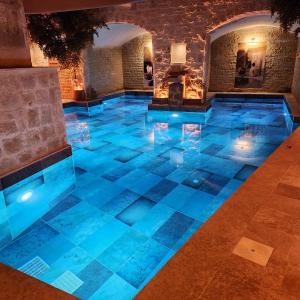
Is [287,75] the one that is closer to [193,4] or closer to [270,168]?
[193,4]

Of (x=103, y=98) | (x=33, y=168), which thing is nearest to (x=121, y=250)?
(x=33, y=168)

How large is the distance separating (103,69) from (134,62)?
86.9 inches

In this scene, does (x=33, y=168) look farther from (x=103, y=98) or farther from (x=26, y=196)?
(x=103, y=98)

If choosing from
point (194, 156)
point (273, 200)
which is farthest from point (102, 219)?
point (194, 156)

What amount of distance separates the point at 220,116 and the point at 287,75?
17.0ft

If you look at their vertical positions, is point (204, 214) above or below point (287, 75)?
below

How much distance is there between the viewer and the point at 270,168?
311 centimetres

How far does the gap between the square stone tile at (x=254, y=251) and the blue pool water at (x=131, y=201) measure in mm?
1032

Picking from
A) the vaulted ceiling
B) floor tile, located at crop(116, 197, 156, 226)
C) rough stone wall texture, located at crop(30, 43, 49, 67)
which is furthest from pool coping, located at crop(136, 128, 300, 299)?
rough stone wall texture, located at crop(30, 43, 49, 67)

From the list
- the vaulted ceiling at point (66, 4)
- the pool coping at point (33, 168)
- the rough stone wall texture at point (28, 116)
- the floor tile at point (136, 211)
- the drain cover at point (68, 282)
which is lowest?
the drain cover at point (68, 282)

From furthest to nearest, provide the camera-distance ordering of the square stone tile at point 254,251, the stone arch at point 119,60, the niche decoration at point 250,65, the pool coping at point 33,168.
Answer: the niche decoration at point 250,65
the stone arch at point 119,60
the pool coping at point 33,168
the square stone tile at point 254,251

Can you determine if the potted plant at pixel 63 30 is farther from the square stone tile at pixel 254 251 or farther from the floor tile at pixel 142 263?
the square stone tile at pixel 254 251

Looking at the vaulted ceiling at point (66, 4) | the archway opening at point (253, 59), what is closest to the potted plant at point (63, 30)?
the vaulted ceiling at point (66, 4)

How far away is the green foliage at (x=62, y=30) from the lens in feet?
27.7
